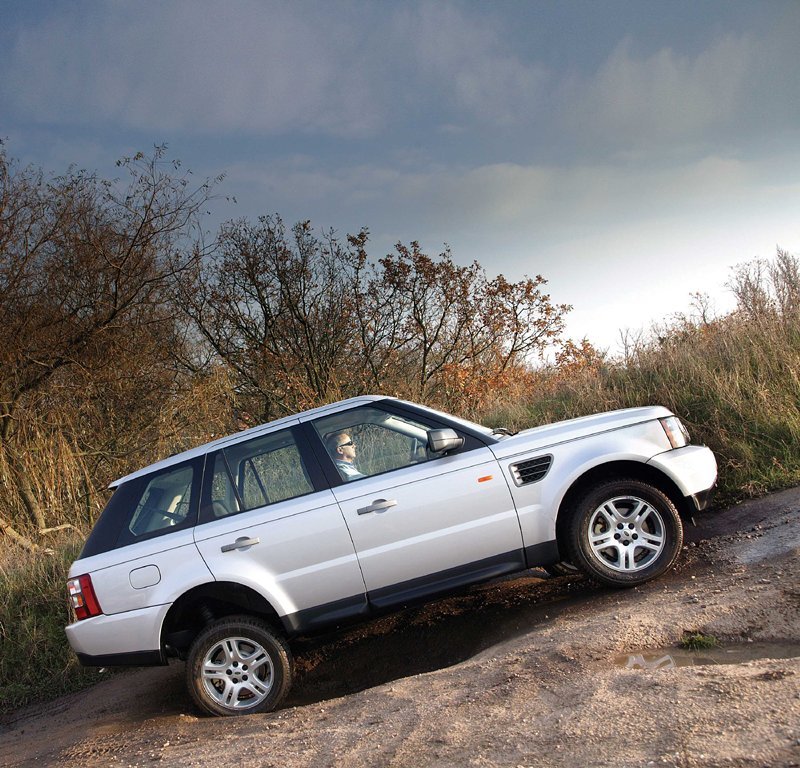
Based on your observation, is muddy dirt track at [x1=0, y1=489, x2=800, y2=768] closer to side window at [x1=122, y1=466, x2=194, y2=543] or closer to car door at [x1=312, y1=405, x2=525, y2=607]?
car door at [x1=312, y1=405, x2=525, y2=607]

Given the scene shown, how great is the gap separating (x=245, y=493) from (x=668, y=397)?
5.55m

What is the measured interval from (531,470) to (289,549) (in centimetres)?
175

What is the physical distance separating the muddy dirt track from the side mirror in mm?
1351

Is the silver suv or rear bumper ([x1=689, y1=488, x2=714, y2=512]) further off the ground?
the silver suv

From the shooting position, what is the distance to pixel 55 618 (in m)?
7.64

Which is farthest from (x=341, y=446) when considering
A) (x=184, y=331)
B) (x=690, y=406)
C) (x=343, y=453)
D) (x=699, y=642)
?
(x=184, y=331)

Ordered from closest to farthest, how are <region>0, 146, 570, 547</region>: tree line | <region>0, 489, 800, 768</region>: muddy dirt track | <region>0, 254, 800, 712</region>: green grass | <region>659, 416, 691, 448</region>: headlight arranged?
<region>0, 489, 800, 768</region>: muddy dirt track
<region>659, 416, 691, 448</region>: headlight
<region>0, 254, 800, 712</region>: green grass
<region>0, 146, 570, 547</region>: tree line

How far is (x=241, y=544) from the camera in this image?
489 centimetres

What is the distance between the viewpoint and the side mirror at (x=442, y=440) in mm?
4871

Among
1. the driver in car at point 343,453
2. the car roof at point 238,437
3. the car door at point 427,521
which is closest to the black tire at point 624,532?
the car door at point 427,521

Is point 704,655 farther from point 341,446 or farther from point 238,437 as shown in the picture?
point 238,437

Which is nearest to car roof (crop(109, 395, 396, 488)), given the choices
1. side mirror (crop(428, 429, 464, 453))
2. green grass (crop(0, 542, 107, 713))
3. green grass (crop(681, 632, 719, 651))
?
side mirror (crop(428, 429, 464, 453))

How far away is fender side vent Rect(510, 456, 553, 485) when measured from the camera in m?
5.13

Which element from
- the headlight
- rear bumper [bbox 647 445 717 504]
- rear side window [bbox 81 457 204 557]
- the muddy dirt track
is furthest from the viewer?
the headlight
